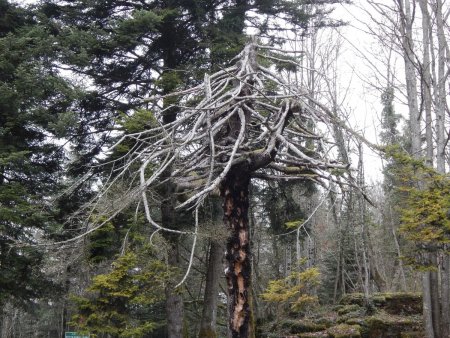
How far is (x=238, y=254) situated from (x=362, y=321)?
7.21 m

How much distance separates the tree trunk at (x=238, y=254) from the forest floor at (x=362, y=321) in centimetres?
601

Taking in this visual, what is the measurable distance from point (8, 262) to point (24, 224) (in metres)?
1.09

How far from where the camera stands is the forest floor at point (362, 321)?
9.83 meters

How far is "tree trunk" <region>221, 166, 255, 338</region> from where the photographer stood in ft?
13.4

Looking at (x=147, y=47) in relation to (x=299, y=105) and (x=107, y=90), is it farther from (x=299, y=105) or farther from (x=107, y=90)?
(x=299, y=105)

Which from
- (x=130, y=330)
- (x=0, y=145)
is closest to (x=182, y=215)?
(x=130, y=330)

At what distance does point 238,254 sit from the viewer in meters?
4.17

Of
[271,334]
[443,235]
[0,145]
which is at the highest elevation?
[0,145]

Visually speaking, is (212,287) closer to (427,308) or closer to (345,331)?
(345,331)

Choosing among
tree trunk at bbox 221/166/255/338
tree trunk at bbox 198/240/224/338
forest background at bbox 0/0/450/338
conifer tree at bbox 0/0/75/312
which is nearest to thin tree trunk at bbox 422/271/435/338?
forest background at bbox 0/0/450/338

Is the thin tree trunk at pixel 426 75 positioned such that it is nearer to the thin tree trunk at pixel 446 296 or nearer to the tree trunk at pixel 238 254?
the thin tree trunk at pixel 446 296

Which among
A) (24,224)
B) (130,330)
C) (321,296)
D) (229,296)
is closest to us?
(229,296)

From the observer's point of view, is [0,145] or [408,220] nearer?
[408,220]

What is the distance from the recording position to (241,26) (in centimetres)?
1155
